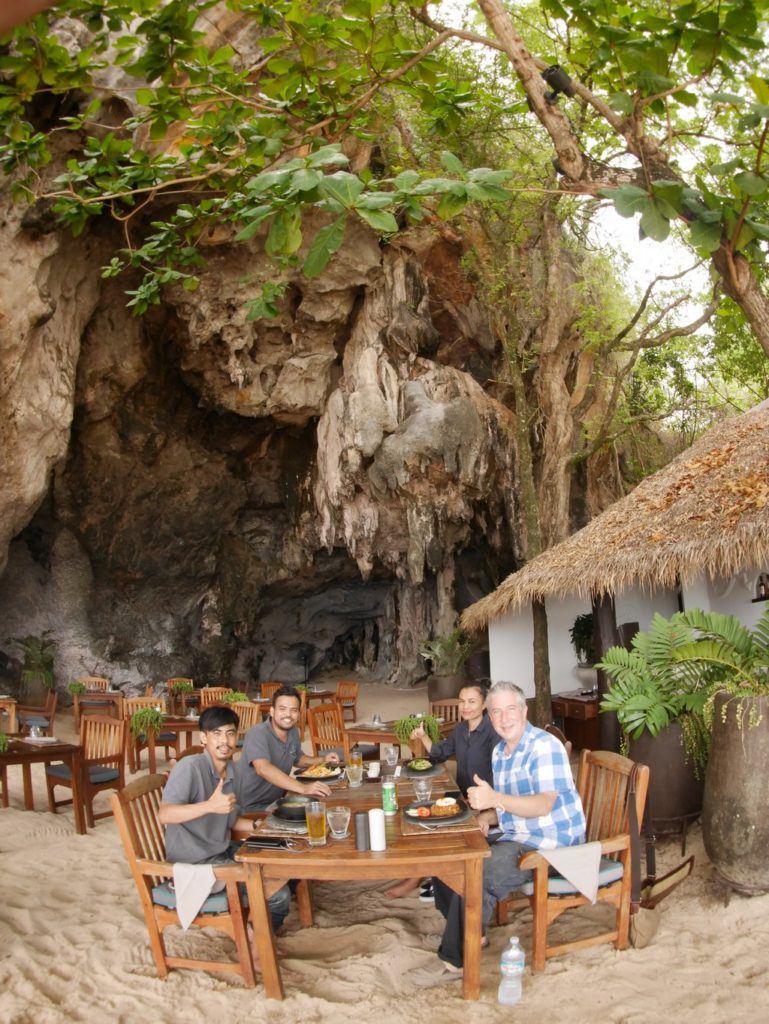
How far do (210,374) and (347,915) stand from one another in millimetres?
9354

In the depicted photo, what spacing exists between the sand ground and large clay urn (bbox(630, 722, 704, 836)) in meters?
0.21

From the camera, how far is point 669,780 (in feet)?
13.0

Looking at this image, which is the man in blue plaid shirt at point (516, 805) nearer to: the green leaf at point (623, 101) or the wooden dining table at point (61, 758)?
the green leaf at point (623, 101)

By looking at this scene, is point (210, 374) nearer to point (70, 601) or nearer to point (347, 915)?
point (70, 601)

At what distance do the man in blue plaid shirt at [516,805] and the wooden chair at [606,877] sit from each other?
0.29ft

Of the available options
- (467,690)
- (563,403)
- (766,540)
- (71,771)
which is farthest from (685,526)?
(563,403)

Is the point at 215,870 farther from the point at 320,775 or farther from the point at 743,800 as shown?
the point at 743,800

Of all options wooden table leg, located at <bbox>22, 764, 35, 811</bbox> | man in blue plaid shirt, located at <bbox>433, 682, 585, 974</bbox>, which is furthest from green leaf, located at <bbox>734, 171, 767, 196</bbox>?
wooden table leg, located at <bbox>22, 764, 35, 811</bbox>

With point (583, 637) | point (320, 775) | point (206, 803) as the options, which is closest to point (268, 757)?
point (320, 775)

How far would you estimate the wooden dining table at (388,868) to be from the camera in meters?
2.53

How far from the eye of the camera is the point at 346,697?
10.8 meters

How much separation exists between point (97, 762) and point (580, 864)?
375 cm

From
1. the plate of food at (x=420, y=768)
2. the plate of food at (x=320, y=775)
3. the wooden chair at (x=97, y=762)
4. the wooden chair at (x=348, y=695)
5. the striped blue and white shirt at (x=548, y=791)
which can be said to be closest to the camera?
the striped blue and white shirt at (x=548, y=791)

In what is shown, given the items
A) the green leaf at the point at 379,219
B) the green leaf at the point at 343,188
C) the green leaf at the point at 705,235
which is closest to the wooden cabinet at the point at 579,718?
the green leaf at the point at 705,235
